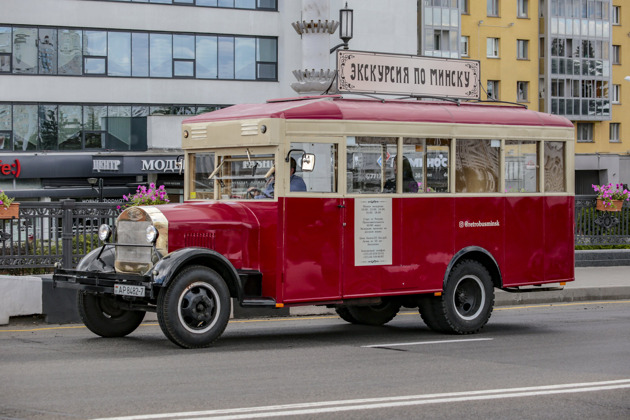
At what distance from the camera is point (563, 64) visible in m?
70.3

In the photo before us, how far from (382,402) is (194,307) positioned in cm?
334

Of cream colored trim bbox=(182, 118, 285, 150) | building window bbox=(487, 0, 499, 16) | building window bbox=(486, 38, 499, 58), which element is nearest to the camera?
cream colored trim bbox=(182, 118, 285, 150)

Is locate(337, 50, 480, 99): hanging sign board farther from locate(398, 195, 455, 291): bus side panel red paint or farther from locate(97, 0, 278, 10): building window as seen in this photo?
locate(97, 0, 278, 10): building window

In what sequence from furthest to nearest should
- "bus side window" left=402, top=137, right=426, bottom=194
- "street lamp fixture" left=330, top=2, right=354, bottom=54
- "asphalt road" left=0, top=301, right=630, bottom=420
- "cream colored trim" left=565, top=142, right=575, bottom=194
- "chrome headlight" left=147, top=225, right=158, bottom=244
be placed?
"street lamp fixture" left=330, top=2, right=354, bottom=54, "cream colored trim" left=565, top=142, right=575, bottom=194, "bus side window" left=402, top=137, right=426, bottom=194, "chrome headlight" left=147, top=225, right=158, bottom=244, "asphalt road" left=0, top=301, right=630, bottom=420

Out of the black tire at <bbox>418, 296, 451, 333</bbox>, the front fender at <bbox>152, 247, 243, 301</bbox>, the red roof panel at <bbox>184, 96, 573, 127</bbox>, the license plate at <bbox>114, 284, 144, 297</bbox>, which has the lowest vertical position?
the black tire at <bbox>418, 296, 451, 333</bbox>

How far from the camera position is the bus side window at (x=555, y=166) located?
45.9 feet

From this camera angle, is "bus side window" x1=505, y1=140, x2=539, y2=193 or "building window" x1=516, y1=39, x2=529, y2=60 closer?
"bus side window" x1=505, y1=140, x2=539, y2=193

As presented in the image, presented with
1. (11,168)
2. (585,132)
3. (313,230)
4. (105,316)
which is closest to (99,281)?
(105,316)

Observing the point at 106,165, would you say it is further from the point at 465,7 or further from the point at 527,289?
the point at 527,289

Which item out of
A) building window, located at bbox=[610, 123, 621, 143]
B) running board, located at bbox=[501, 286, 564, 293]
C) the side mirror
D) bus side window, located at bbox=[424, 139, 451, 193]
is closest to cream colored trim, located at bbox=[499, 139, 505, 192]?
bus side window, located at bbox=[424, 139, 451, 193]

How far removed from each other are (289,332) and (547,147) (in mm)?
4223

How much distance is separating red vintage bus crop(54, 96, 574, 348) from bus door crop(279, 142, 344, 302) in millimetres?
16

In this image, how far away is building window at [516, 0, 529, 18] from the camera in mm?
69562

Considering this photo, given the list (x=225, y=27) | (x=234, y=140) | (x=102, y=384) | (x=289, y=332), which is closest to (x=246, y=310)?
(x=289, y=332)
